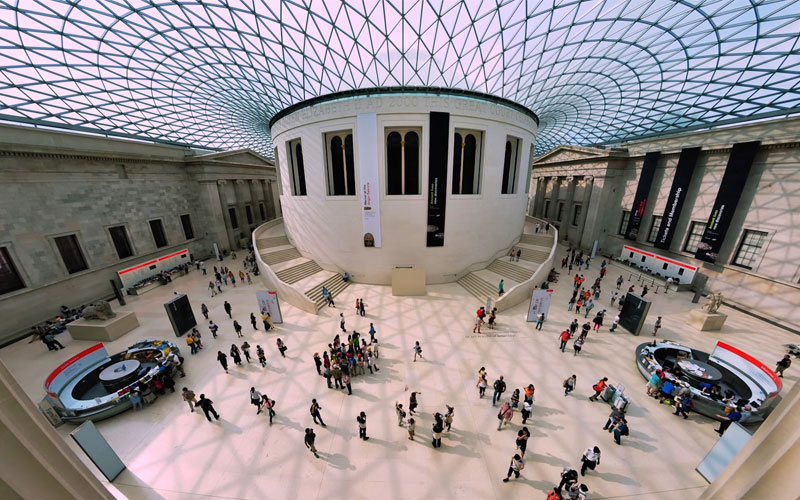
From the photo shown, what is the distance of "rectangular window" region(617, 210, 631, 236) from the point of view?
1060 inches

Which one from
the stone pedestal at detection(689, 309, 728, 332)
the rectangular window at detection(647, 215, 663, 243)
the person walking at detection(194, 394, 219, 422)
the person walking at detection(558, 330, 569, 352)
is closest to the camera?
the person walking at detection(194, 394, 219, 422)

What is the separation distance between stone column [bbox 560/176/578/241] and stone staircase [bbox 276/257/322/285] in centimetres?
3078

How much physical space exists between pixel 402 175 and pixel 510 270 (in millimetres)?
11760

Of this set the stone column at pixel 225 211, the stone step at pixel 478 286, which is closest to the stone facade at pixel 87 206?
the stone column at pixel 225 211

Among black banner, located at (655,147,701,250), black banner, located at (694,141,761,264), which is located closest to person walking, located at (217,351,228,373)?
black banner, located at (694,141,761,264)

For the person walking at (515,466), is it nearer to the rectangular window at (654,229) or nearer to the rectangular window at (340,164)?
the rectangular window at (340,164)

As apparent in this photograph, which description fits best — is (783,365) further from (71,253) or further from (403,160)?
(71,253)

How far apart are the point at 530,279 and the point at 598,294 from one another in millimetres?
4846

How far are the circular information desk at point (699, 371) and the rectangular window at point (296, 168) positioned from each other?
85.9 feet

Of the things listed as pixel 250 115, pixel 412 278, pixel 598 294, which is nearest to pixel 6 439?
pixel 412 278

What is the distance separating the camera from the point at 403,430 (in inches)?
361

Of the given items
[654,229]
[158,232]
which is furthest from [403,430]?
[654,229]

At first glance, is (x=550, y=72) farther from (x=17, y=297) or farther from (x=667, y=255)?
(x=17, y=297)

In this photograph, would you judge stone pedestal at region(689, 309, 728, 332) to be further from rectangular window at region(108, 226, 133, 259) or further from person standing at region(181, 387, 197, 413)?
rectangular window at region(108, 226, 133, 259)
